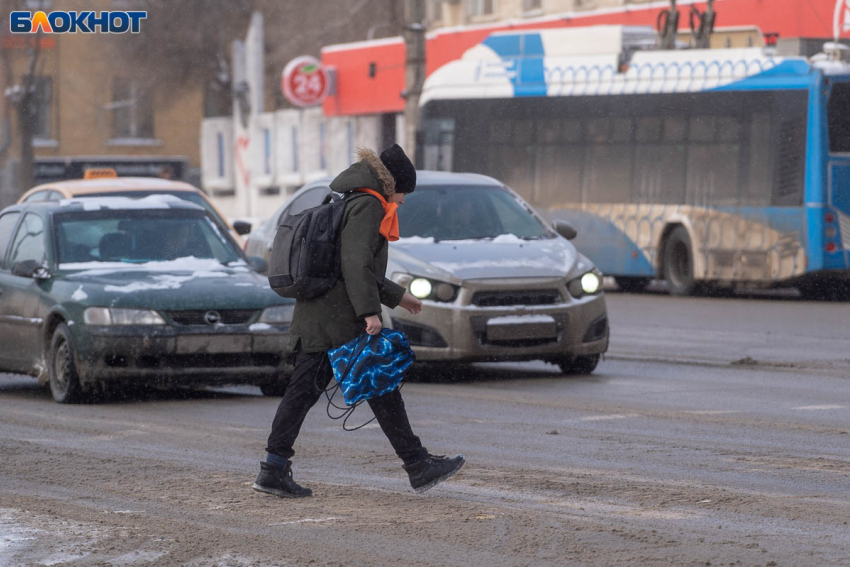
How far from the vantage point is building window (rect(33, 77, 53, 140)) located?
65.9 meters

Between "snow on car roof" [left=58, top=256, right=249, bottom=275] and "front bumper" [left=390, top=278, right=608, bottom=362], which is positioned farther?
"front bumper" [left=390, top=278, right=608, bottom=362]

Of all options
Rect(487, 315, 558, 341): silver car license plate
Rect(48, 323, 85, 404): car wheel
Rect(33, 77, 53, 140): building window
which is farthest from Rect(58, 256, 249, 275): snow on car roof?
Rect(33, 77, 53, 140): building window

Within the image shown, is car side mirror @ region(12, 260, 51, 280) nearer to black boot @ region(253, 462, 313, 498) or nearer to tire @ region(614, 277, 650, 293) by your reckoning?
black boot @ region(253, 462, 313, 498)

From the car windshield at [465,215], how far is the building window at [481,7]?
3286 cm

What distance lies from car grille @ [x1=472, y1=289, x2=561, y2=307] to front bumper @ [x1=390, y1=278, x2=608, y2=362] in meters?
0.03

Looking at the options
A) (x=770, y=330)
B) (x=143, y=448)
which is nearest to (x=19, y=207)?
(x=143, y=448)

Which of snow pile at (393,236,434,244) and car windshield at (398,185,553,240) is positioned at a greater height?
car windshield at (398,185,553,240)

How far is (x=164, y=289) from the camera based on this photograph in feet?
38.2

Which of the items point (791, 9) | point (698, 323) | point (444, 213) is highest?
point (791, 9)

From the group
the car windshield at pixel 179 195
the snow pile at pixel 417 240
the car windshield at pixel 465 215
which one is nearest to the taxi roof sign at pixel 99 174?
the car windshield at pixel 179 195

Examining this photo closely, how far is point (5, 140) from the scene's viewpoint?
2443 inches

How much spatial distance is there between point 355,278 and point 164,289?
15.2 ft

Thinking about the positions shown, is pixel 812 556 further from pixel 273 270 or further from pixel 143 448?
pixel 143 448

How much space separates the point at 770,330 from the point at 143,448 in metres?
10.00
